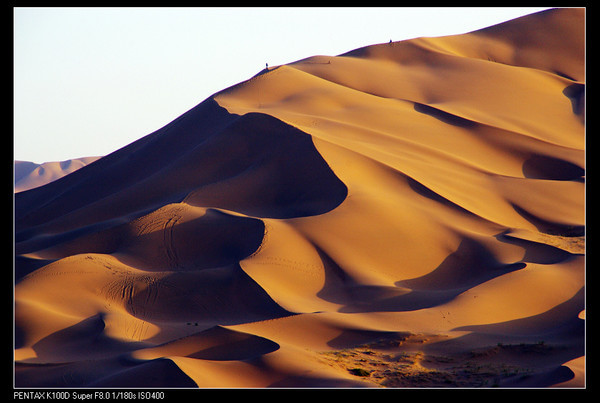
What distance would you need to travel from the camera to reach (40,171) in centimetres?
8144

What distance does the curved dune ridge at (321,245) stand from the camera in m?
12.9

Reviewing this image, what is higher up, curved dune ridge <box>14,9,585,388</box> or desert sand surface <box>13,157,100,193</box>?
curved dune ridge <box>14,9,585,388</box>

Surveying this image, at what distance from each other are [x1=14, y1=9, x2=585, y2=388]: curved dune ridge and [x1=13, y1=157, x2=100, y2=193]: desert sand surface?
49.3 m

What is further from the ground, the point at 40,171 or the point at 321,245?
the point at 321,245

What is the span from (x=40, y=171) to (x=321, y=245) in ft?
229

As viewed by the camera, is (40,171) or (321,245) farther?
(40,171)

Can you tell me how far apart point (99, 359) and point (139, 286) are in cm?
358

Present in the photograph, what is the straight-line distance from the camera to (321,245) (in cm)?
1786

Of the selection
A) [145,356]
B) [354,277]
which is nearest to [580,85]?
[354,277]

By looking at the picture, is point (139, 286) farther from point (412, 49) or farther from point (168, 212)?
point (412, 49)

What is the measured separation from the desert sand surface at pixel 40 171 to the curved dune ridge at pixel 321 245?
49330 mm

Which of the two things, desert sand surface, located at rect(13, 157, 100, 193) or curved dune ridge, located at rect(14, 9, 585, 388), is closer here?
curved dune ridge, located at rect(14, 9, 585, 388)

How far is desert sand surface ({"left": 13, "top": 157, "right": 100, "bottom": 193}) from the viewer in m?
76.1

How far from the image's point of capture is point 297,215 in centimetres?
1952
